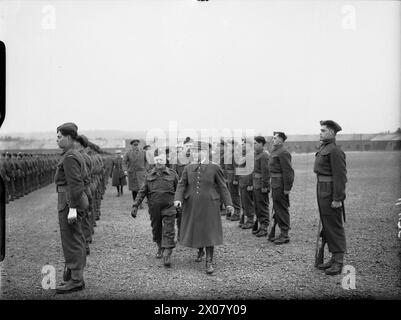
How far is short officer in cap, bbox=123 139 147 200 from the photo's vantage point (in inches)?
543

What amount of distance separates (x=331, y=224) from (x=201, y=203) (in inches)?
74.6

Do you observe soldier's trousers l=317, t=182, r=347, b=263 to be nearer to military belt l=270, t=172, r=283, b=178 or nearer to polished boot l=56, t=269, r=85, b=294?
military belt l=270, t=172, r=283, b=178

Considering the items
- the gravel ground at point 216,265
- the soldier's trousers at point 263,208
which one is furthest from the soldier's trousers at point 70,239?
the soldier's trousers at point 263,208

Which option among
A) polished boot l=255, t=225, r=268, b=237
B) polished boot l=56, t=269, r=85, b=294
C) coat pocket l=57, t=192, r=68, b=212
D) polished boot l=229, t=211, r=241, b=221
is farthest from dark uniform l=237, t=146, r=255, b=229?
coat pocket l=57, t=192, r=68, b=212

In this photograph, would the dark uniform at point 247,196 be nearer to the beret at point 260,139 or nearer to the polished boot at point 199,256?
the beret at point 260,139

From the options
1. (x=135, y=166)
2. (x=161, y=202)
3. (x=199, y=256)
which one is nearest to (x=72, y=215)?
(x=161, y=202)

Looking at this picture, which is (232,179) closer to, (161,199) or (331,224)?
(161,199)

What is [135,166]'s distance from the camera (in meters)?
13.9

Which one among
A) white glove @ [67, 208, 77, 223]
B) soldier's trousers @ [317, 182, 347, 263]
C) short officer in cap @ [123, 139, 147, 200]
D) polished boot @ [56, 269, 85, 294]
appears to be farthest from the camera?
short officer in cap @ [123, 139, 147, 200]

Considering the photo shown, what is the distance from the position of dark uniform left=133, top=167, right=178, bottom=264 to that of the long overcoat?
0.35 meters
